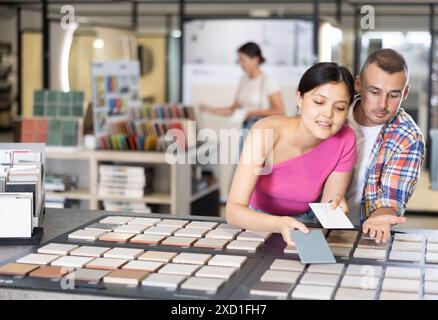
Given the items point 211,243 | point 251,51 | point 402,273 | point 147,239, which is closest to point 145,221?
point 147,239

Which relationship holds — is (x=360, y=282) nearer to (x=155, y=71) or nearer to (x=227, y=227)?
(x=227, y=227)

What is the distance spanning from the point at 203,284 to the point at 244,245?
559 millimetres

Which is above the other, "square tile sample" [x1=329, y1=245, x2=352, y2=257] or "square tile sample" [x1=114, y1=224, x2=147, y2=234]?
"square tile sample" [x1=114, y1=224, x2=147, y2=234]

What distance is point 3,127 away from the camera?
17031 millimetres

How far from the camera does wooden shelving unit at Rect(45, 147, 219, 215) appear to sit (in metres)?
6.52

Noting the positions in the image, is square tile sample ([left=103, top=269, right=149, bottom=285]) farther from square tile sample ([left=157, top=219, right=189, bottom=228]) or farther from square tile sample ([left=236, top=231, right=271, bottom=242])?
square tile sample ([left=157, top=219, right=189, bottom=228])

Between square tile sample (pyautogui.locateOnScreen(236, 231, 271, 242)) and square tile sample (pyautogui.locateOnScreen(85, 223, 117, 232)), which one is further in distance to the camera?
square tile sample (pyautogui.locateOnScreen(85, 223, 117, 232))

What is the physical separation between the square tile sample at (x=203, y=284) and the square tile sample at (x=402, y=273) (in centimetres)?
58

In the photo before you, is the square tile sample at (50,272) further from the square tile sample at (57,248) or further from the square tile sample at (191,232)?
the square tile sample at (191,232)

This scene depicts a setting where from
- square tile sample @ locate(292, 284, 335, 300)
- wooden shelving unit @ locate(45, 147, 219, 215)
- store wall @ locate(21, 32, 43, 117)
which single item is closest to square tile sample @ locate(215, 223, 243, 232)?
square tile sample @ locate(292, 284, 335, 300)

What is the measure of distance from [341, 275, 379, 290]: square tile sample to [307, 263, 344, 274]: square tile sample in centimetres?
7

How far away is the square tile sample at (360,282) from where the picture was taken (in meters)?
2.39
